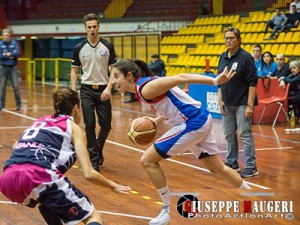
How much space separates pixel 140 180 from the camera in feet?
26.6

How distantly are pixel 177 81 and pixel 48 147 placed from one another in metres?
1.51

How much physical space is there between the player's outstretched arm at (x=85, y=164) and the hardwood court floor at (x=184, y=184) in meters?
1.22

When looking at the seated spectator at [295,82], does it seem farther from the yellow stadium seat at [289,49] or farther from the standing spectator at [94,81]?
the standing spectator at [94,81]

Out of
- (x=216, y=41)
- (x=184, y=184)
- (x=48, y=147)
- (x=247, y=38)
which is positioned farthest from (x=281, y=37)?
(x=48, y=147)

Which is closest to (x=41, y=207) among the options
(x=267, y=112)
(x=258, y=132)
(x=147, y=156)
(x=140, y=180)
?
(x=147, y=156)

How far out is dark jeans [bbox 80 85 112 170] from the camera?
8516 millimetres

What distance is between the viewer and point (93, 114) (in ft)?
28.0

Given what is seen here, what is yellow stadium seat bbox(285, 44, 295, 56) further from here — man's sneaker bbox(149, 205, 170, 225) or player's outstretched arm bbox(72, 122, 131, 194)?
player's outstretched arm bbox(72, 122, 131, 194)

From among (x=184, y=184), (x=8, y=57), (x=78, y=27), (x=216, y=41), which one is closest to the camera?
(x=184, y=184)

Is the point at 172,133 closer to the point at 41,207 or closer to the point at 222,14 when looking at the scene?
the point at 41,207

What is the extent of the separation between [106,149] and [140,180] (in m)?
2.43

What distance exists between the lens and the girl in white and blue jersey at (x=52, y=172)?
430cm

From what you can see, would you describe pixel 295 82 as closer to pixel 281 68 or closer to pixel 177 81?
pixel 281 68

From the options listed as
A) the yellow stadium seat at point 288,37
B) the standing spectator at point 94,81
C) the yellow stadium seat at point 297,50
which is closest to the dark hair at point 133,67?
the standing spectator at point 94,81
